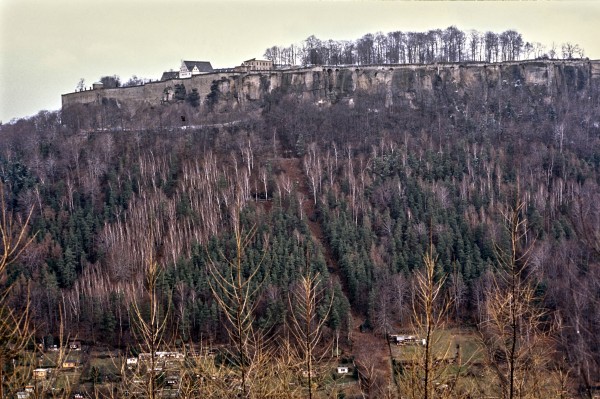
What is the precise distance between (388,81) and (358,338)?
850 inches

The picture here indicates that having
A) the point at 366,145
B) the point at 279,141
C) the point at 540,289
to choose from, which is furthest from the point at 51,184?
the point at 540,289

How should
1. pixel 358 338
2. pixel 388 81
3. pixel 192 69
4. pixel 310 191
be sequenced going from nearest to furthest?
pixel 358 338
pixel 310 191
pixel 388 81
pixel 192 69

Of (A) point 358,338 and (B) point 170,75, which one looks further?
(B) point 170,75

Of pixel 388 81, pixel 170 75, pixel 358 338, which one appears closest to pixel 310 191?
pixel 358 338

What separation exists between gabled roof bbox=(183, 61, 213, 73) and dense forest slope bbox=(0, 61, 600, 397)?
96.1 inches

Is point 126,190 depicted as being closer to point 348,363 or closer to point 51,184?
point 51,184

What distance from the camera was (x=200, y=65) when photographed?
40844 mm

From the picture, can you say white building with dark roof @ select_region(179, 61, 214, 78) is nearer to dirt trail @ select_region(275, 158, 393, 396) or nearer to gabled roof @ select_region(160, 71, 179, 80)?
gabled roof @ select_region(160, 71, 179, 80)

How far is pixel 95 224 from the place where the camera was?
25.0 metres

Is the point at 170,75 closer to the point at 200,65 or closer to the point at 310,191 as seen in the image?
the point at 200,65

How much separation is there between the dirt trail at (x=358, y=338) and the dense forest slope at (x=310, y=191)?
4.3 inches

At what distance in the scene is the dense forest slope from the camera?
2009 cm

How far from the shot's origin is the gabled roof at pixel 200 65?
132 feet

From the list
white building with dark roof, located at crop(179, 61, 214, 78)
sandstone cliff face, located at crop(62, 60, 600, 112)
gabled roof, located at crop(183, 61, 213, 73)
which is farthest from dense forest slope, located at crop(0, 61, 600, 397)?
gabled roof, located at crop(183, 61, 213, 73)
